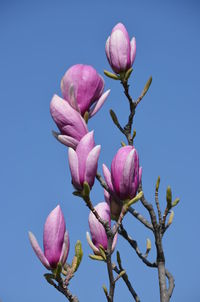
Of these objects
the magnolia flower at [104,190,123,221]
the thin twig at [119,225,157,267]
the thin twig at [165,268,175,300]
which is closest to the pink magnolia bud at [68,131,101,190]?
the magnolia flower at [104,190,123,221]


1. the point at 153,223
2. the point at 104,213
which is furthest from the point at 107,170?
the point at 153,223

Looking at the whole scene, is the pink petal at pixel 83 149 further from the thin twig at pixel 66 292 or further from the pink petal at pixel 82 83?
the thin twig at pixel 66 292

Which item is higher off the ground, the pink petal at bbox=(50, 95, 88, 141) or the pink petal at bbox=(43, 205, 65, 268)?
the pink petal at bbox=(50, 95, 88, 141)

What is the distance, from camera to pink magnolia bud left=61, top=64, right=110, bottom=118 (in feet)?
3.54

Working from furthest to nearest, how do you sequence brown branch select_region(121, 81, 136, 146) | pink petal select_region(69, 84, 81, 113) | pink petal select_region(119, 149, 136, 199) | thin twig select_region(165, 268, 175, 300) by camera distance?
brown branch select_region(121, 81, 136, 146) < thin twig select_region(165, 268, 175, 300) < pink petal select_region(69, 84, 81, 113) < pink petal select_region(119, 149, 136, 199)

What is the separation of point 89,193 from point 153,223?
38cm

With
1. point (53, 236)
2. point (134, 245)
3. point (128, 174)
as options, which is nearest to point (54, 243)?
point (53, 236)

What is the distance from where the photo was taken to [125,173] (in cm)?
97

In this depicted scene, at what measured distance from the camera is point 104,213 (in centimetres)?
116

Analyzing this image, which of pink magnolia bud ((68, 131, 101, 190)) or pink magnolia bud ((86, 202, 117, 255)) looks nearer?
pink magnolia bud ((68, 131, 101, 190))

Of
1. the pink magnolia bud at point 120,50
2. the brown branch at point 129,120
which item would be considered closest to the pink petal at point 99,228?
the brown branch at point 129,120

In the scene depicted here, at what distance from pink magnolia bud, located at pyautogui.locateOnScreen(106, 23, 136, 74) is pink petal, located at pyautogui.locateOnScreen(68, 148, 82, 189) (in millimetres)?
453

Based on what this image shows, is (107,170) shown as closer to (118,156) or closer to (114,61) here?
(118,156)

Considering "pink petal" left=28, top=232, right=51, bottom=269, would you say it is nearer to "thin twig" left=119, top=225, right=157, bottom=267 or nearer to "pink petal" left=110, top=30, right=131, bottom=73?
"thin twig" left=119, top=225, right=157, bottom=267
